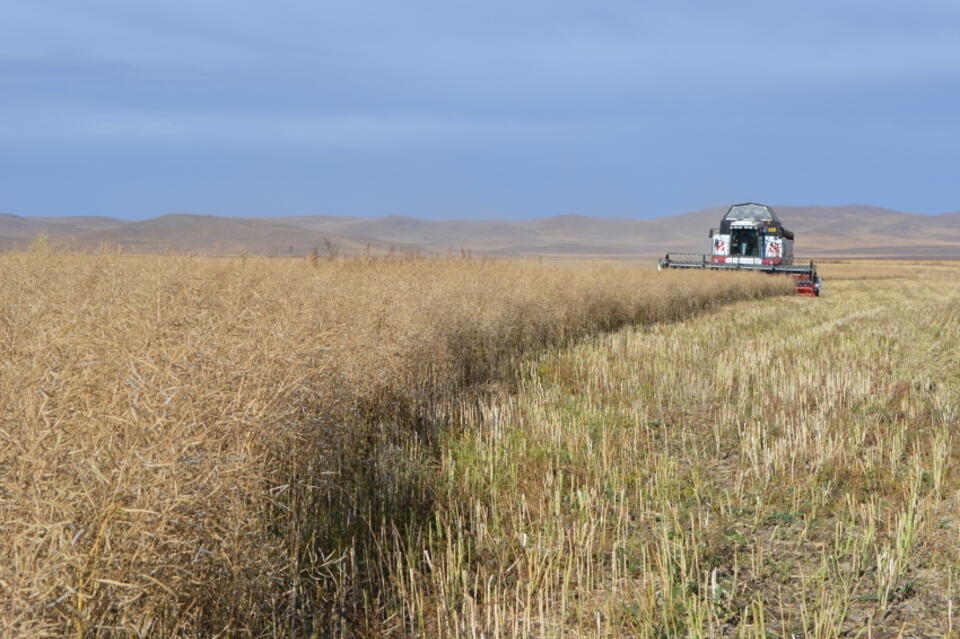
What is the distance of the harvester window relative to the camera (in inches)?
1161

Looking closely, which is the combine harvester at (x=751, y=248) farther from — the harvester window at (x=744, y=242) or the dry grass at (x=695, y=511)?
the dry grass at (x=695, y=511)

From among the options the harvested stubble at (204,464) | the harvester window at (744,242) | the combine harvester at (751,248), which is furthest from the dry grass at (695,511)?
the harvester window at (744,242)

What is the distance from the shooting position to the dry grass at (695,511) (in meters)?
3.51

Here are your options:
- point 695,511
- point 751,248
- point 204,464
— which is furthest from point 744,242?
point 204,464

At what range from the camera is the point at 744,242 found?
29.8 m

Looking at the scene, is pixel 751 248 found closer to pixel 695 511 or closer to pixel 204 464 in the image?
pixel 695 511

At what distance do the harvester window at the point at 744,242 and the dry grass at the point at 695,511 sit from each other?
21.4 m

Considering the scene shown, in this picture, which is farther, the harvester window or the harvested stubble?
the harvester window

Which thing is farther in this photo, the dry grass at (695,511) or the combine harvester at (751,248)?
the combine harvester at (751,248)

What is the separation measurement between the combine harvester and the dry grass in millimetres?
18765

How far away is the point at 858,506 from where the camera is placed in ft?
16.0

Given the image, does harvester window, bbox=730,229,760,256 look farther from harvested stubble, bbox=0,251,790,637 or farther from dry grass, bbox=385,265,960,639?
harvested stubble, bbox=0,251,790,637

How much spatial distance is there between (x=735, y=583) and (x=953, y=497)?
2300mm

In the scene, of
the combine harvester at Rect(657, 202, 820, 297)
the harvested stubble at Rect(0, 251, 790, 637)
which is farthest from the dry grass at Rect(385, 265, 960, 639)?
the combine harvester at Rect(657, 202, 820, 297)
